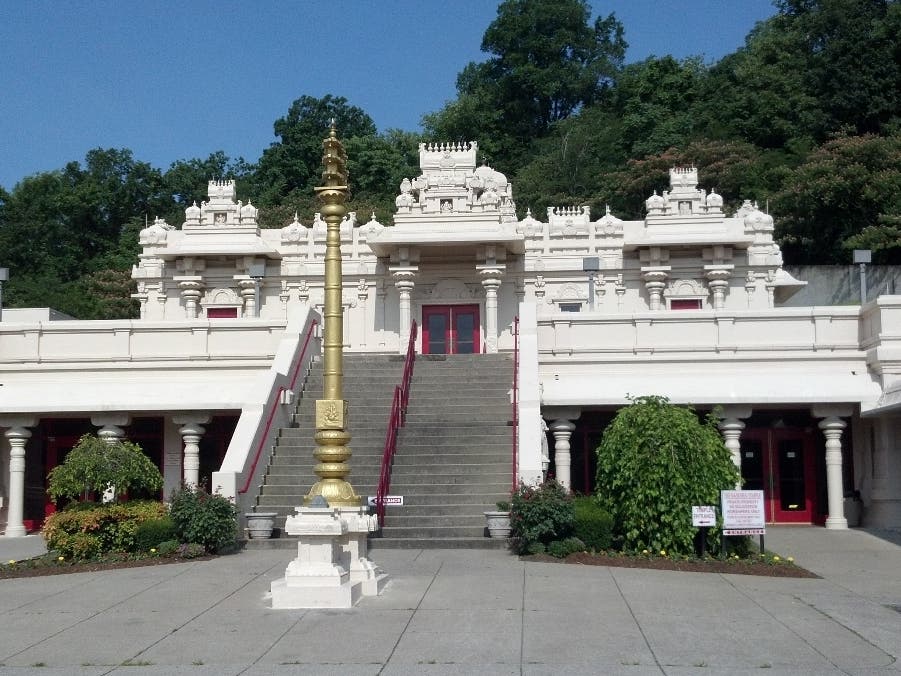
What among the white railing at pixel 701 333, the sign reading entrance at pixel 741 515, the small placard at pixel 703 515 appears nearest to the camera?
the small placard at pixel 703 515

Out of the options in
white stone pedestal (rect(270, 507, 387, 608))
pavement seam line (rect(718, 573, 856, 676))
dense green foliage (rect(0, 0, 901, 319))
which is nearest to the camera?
pavement seam line (rect(718, 573, 856, 676))

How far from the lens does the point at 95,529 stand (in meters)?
16.8

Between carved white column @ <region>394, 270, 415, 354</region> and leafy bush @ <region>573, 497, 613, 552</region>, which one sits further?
carved white column @ <region>394, 270, 415, 354</region>

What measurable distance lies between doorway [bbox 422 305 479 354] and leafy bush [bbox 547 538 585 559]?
47.5 ft

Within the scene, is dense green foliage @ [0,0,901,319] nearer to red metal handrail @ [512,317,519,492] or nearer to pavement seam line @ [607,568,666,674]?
red metal handrail @ [512,317,519,492]

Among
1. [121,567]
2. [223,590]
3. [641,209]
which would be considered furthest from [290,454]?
[641,209]

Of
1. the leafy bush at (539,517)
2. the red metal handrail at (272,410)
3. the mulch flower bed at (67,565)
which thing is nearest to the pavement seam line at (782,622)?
the leafy bush at (539,517)

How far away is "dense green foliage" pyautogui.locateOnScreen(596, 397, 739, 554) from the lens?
643 inches

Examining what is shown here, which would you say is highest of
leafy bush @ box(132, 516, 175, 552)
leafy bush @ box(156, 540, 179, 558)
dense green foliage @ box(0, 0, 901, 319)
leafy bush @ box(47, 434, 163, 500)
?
dense green foliage @ box(0, 0, 901, 319)

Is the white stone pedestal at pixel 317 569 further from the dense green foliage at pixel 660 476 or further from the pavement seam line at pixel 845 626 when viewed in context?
the dense green foliage at pixel 660 476

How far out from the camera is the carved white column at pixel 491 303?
2955cm

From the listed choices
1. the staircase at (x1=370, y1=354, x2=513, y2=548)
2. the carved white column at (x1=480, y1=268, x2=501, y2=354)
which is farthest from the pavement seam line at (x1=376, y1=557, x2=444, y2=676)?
the carved white column at (x1=480, y1=268, x2=501, y2=354)

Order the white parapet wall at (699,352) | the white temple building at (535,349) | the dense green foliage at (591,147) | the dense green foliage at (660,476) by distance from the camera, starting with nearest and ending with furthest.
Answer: the dense green foliage at (660,476)
the white temple building at (535,349)
the white parapet wall at (699,352)
the dense green foliage at (591,147)

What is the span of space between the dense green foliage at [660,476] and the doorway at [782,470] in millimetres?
7369
